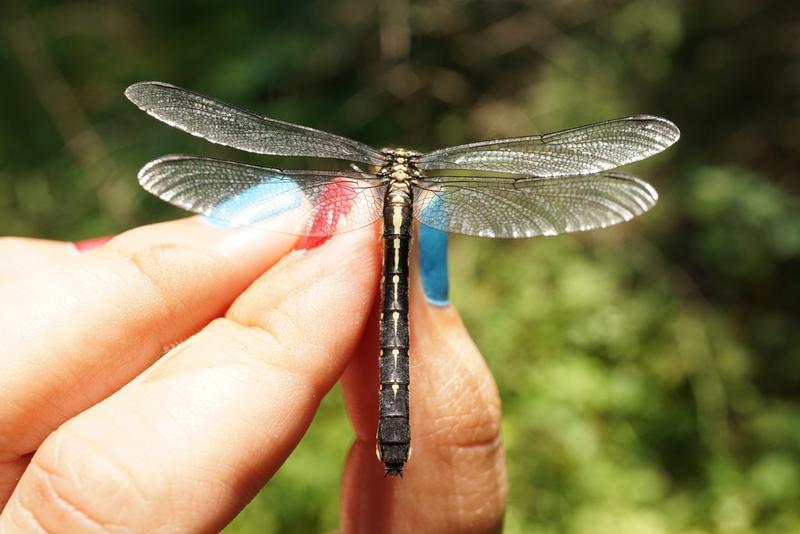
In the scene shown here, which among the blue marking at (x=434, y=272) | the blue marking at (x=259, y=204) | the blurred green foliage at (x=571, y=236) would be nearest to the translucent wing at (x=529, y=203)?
the blue marking at (x=434, y=272)

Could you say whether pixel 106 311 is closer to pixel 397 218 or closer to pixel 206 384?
pixel 206 384

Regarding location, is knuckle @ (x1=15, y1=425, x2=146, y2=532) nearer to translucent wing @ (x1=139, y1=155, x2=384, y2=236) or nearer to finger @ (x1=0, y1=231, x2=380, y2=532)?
finger @ (x1=0, y1=231, x2=380, y2=532)

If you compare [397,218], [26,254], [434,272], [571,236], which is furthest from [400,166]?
[571,236]

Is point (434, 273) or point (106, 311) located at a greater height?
point (434, 273)

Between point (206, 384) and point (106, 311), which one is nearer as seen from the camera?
point (206, 384)

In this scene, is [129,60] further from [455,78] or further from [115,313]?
[115,313]
